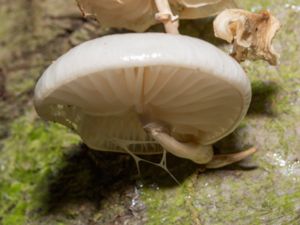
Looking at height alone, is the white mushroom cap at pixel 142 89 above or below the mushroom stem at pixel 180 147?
above

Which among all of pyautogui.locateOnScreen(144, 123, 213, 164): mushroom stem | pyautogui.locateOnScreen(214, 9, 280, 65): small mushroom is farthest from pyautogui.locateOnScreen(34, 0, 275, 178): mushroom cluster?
pyautogui.locateOnScreen(214, 9, 280, 65): small mushroom

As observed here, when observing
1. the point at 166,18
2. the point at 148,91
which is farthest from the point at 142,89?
the point at 166,18

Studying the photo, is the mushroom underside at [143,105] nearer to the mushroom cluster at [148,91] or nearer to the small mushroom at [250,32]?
the mushroom cluster at [148,91]

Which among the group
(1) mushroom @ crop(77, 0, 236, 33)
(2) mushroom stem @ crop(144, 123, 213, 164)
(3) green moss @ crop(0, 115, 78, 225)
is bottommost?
(3) green moss @ crop(0, 115, 78, 225)

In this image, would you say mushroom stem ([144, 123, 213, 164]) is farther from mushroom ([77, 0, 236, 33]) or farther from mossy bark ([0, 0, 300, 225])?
mushroom ([77, 0, 236, 33])

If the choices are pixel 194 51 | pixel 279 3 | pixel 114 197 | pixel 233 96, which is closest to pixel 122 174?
pixel 114 197

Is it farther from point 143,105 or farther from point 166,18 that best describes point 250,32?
point 143,105

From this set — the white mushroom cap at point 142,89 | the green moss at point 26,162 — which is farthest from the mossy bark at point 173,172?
the white mushroom cap at point 142,89

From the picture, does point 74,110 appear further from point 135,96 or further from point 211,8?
point 211,8
